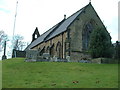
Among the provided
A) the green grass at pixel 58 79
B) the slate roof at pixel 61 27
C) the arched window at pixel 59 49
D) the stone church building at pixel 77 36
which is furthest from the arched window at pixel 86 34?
the green grass at pixel 58 79

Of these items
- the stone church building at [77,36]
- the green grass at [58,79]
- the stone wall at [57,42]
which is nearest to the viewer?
the green grass at [58,79]

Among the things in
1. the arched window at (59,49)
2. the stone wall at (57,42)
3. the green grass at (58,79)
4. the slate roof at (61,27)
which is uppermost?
the slate roof at (61,27)

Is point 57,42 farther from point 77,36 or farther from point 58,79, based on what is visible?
point 58,79

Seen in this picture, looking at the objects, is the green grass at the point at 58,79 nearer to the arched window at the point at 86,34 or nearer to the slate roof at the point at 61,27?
the arched window at the point at 86,34

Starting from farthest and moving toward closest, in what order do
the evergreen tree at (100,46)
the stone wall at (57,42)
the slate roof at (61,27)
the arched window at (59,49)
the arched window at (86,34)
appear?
the slate roof at (61,27) → the arched window at (59,49) → the arched window at (86,34) → the stone wall at (57,42) → the evergreen tree at (100,46)

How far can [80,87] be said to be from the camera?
496 inches

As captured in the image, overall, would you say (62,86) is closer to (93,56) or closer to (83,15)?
(93,56)

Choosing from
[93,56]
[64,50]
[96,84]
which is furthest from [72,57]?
[96,84]

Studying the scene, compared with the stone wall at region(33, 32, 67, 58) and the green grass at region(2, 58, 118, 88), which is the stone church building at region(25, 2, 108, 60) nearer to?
the stone wall at region(33, 32, 67, 58)

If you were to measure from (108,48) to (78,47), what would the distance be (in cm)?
750

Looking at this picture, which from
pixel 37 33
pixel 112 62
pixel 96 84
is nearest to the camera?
pixel 96 84

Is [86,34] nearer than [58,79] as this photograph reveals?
No

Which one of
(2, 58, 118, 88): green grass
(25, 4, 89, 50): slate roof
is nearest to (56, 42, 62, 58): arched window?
(25, 4, 89, 50): slate roof

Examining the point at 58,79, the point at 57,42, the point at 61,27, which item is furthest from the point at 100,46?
the point at 58,79
